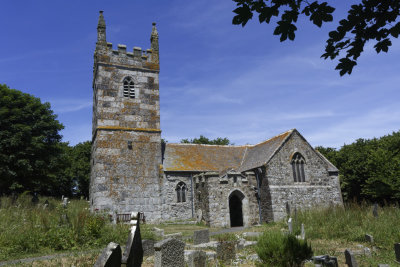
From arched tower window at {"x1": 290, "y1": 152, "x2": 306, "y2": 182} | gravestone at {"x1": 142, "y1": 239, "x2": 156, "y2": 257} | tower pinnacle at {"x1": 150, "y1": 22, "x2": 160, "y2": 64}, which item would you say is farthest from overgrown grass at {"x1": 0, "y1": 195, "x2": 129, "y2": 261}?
tower pinnacle at {"x1": 150, "y1": 22, "x2": 160, "y2": 64}

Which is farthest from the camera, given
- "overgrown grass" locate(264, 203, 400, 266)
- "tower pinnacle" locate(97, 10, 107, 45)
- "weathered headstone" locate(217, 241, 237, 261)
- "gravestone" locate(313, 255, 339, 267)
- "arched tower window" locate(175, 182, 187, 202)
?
"tower pinnacle" locate(97, 10, 107, 45)

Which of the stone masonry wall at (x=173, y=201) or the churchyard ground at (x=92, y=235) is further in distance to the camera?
the stone masonry wall at (x=173, y=201)

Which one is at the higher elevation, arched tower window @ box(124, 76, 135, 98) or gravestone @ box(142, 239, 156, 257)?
arched tower window @ box(124, 76, 135, 98)

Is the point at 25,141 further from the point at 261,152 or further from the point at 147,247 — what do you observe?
the point at 147,247

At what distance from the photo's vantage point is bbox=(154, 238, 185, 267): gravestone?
6773mm

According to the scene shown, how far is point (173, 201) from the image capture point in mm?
Answer: 21625

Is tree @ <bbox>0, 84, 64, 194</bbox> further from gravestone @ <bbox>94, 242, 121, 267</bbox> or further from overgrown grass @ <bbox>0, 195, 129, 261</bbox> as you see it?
gravestone @ <bbox>94, 242, 121, 267</bbox>

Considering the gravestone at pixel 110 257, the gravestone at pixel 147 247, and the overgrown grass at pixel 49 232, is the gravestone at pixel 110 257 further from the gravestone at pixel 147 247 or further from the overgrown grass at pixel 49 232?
the overgrown grass at pixel 49 232

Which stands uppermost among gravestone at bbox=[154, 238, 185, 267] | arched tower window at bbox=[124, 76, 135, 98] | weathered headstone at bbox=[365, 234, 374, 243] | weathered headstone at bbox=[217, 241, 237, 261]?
arched tower window at bbox=[124, 76, 135, 98]

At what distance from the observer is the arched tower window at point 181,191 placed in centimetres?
2202

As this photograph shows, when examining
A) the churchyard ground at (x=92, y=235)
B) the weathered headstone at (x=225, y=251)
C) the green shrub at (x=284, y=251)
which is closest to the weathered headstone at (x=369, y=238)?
the churchyard ground at (x=92, y=235)

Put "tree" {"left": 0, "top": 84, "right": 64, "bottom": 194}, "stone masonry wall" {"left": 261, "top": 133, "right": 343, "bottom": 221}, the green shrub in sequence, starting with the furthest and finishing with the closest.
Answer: "tree" {"left": 0, "top": 84, "right": 64, "bottom": 194} → "stone masonry wall" {"left": 261, "top": 133, "right": 343, "bottom": 221} → the green shrub

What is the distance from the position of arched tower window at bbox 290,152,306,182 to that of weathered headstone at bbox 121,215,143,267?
17866 millimetres

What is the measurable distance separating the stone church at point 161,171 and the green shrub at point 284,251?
1216 centimetres
